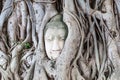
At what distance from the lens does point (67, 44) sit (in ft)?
7.90

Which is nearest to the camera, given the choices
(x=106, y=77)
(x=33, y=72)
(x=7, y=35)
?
(x=106, y=77)

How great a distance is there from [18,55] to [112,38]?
79 centimetres

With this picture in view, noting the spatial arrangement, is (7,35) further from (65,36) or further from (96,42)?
(96,42)

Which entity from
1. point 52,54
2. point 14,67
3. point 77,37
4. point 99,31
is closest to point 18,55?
point 14,67

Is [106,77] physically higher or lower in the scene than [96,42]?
lower

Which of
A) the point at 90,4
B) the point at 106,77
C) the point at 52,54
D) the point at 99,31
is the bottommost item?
the point at 106,77

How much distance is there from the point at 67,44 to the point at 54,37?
12cm

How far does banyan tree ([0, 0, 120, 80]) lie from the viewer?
2.40m

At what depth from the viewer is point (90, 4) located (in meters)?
2.58

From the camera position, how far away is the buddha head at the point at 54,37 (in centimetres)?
244

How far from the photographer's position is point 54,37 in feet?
8.03

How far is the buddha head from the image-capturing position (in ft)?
8.02

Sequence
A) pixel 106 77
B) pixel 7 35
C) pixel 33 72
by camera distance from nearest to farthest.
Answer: pixel 106 77 → pixel 33 72 → pixel 7 35

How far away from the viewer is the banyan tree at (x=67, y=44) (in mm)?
2402
